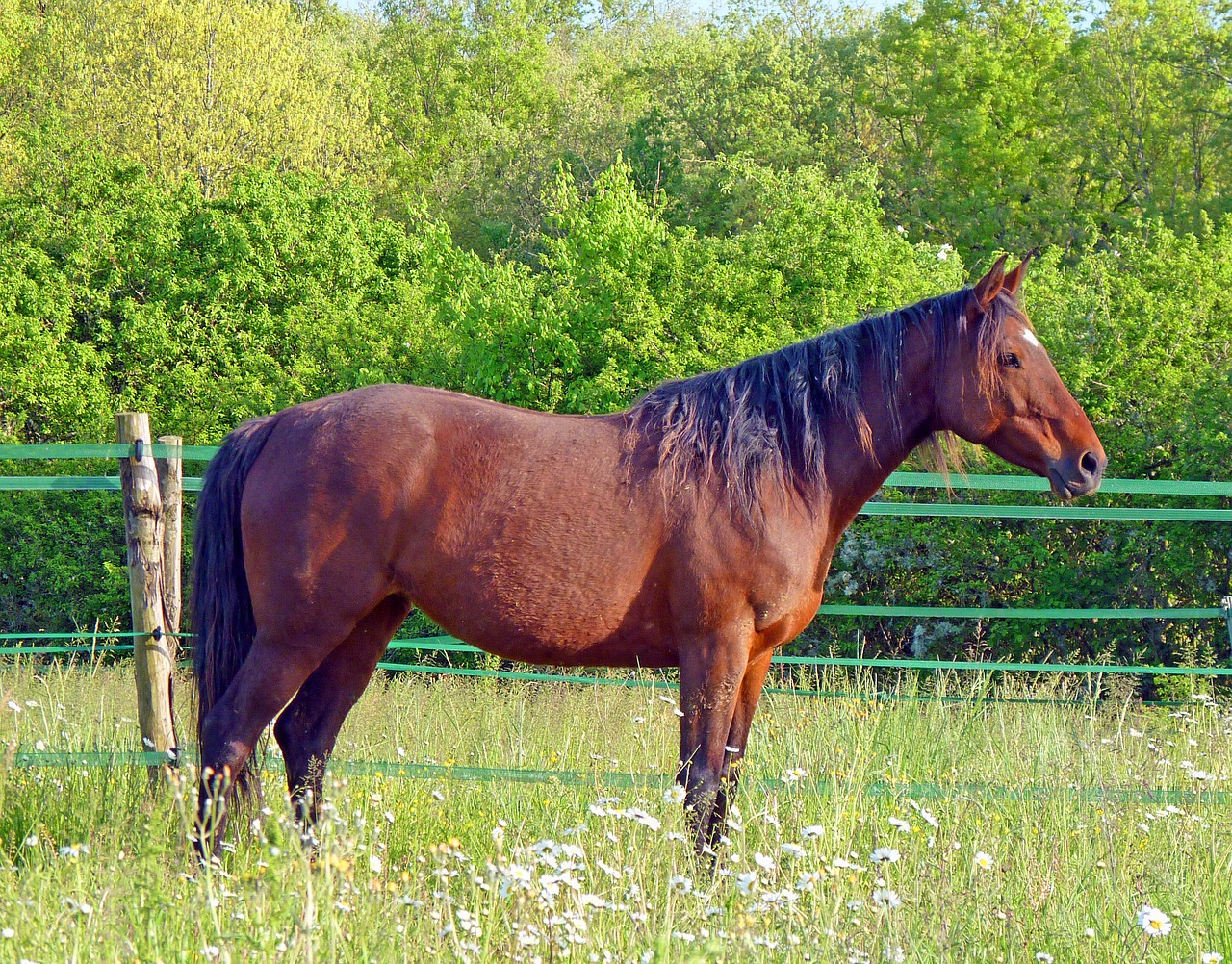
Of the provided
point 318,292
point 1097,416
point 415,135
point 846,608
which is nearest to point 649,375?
point 1097,416

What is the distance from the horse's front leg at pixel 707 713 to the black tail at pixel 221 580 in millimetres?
1572

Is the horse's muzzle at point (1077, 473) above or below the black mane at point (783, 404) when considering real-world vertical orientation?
below

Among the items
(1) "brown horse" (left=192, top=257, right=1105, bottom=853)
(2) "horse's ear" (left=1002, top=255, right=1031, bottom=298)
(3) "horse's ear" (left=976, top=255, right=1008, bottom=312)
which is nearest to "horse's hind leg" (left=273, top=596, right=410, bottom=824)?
(1) "brown horse" (left=192, top=257, right=1105, bottom=853)

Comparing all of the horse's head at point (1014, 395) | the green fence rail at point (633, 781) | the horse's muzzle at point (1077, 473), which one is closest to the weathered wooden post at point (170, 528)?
the green fence rail at point (633, 781)

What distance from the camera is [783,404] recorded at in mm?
4289

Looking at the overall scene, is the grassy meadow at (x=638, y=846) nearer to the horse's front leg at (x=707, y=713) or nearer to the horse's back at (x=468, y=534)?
the horse's front leg at (x=707, y=713)

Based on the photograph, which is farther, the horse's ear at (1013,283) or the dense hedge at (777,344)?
the dense hedge at (777,344)

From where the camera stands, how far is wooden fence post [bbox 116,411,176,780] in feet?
16.0

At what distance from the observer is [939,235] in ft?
81.0

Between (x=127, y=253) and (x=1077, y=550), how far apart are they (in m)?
16.5

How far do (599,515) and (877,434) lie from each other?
108 centimetres

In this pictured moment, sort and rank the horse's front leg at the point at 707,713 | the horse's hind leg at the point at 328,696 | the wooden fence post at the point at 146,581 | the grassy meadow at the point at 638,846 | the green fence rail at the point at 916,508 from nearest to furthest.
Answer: the grassy meadow at the point at 638,846, the horse's front leg at the point at 707,713, the horse's hind leg at the point at 328,696, the wooden fence post at the point at 146,581, the green fence rail at the point at 916,508

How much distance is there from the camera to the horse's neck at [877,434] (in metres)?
4.26

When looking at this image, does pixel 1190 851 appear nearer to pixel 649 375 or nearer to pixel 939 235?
pixel 649 375
